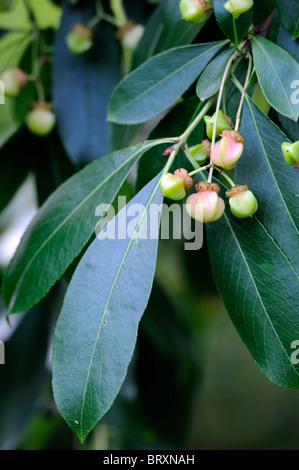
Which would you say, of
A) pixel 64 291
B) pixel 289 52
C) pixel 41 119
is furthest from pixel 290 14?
pixel 64 291

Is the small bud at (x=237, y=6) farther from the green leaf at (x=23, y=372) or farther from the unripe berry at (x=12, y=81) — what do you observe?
the green leaf at (x=23, y=372)

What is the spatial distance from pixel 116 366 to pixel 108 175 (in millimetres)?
204

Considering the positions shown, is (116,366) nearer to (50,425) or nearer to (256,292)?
(256,292)

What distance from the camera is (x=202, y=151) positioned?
0.57 meters

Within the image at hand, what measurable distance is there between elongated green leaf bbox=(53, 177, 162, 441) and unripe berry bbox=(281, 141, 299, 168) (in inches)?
4.9

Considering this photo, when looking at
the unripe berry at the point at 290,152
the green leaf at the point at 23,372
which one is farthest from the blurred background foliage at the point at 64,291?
the unripe berry at the point at 290,152

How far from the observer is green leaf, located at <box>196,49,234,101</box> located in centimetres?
54

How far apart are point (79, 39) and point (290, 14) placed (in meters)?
0.38

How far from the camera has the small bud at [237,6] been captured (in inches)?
20.2

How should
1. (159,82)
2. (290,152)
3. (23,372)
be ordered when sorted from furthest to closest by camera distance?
(23,372) → (159,82) → (290,152)

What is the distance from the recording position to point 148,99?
0.60m

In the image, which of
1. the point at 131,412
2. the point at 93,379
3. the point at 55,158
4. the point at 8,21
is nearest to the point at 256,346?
the point at 93,379

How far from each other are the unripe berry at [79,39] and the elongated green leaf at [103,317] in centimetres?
36

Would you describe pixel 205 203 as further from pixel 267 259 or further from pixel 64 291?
pixel 64 291
